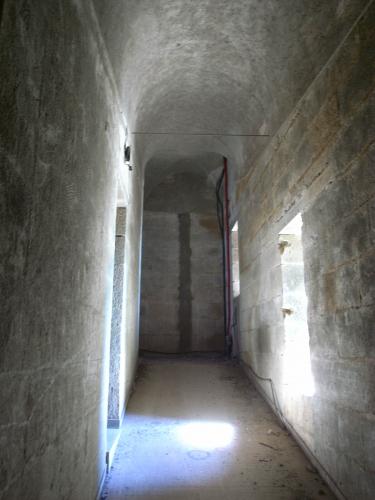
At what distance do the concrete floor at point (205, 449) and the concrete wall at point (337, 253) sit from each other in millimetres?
267

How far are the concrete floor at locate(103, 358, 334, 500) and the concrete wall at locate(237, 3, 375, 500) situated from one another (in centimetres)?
27

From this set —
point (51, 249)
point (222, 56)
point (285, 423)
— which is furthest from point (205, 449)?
point (222, 56)

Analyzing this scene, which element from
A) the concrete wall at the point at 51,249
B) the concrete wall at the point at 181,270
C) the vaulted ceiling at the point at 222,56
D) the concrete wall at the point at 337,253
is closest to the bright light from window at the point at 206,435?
the concrete wall at the point at 337,253

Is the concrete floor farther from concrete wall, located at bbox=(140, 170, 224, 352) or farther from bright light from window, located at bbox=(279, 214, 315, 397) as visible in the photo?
concrete wall, located at bbox=(140, 170, 224, 352)

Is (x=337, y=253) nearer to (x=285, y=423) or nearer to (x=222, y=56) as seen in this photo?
(x=285, y=423)

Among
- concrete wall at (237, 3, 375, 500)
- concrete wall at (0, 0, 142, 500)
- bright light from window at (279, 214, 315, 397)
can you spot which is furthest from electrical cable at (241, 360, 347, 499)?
concrete wall at (0, 0, 142, 500)

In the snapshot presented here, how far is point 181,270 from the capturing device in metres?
Result: 8.34

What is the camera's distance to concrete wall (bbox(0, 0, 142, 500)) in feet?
3.97

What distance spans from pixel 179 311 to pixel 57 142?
665cm

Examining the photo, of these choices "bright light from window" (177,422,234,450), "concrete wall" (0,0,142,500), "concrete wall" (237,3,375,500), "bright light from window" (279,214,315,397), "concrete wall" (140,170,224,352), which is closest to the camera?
"concrete wall" (0,0,142,500)

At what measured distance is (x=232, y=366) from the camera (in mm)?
5895

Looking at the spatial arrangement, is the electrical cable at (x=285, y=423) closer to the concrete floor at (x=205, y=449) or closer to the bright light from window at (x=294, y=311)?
the concrete floor at (x=205, y=449)

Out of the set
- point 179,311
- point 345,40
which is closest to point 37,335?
point 345,40

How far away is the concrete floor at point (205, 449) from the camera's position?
9.51 ft
